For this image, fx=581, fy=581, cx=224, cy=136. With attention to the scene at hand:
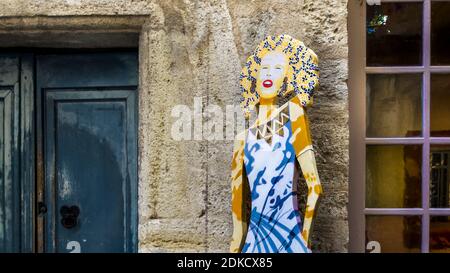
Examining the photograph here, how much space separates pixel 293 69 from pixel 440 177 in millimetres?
1046

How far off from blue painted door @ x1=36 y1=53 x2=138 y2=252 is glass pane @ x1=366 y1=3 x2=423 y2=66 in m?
1.27

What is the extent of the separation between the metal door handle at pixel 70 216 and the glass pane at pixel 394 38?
5.74 ft

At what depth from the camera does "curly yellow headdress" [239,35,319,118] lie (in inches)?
95.3

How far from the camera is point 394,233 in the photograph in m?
2.92

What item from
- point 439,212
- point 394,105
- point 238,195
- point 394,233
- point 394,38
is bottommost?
point 394,233

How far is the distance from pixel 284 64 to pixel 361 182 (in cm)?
81

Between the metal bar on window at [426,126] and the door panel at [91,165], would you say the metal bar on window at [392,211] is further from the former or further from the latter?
the door panel at [91,165]

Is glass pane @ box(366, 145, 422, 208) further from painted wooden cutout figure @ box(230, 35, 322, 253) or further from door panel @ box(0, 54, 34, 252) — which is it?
door panel @ box(0, 54, 34, 252)

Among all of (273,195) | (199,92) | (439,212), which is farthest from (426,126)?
(199,92)

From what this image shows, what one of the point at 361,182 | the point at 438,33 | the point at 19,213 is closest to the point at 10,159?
the point at 19,213

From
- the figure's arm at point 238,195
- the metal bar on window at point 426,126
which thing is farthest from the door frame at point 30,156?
the metal bar on window at point 426,126

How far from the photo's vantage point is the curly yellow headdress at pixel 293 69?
2420 millimetres

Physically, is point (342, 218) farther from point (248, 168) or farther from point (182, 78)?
point (182, 78)

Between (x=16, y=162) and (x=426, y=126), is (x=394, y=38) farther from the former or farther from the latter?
(x=16, y=162)
